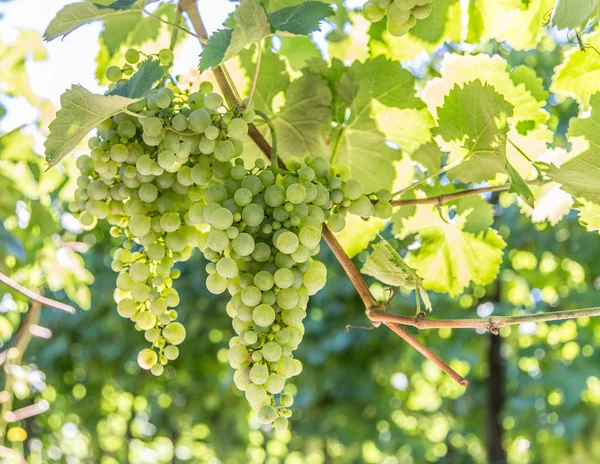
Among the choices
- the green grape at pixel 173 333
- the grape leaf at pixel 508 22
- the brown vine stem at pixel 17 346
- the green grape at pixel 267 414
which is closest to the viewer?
the green grape at pixel 267 414

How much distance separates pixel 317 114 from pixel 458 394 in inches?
144

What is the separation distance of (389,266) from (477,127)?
0.52 feet

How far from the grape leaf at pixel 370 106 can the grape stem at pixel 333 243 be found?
13cm

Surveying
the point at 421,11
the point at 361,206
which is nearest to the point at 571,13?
the point at 421,11

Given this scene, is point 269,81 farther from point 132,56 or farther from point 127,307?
point 127,307

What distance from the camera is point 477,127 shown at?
0.60 meters

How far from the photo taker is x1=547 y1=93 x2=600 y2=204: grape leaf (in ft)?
1.65

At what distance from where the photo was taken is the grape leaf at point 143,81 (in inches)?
18.2

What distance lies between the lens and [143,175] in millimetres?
521

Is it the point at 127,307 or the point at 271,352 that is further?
the point at 127,307

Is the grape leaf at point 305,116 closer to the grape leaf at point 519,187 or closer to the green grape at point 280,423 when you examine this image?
the grape leaf at point 519,187

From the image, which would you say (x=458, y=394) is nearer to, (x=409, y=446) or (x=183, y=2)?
(x=409, y=446)

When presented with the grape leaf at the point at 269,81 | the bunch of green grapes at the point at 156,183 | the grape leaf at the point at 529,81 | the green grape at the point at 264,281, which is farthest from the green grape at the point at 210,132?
the grape leaf at the point at 529,81

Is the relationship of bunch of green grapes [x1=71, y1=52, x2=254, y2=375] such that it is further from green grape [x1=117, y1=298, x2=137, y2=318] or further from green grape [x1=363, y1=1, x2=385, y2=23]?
green grape [x1=363, y1=1, x2=385, y2=23]
